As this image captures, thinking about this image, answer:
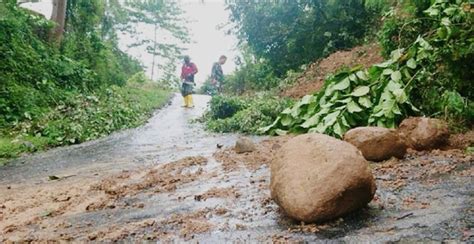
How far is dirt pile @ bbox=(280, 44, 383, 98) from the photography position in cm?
1078

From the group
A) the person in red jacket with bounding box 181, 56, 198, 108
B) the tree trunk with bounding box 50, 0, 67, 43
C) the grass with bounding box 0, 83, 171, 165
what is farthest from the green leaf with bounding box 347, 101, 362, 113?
the tree trunk with bounding box 50, 0, 67, 43

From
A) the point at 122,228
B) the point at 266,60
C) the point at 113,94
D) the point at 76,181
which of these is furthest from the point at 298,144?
the point at 266,60

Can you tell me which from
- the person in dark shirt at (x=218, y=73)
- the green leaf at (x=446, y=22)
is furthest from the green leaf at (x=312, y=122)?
the person in dark shirt at (x=218, y=73)

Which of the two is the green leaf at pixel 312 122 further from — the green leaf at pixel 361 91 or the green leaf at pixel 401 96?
the green leaf at pixel 401 96

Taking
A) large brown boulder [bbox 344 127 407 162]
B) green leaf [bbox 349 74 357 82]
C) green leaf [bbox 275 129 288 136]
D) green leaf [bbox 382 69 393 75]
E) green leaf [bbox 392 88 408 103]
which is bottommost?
green leaf [bbox 275 129 288 136]

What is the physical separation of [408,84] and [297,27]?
8903 mm

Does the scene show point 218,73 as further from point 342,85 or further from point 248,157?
point 248,157

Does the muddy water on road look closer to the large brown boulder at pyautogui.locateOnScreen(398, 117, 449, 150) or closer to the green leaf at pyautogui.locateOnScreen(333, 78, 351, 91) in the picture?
the green leaf at pyautogui.locateOnScreen(333, 78, 351, 91)

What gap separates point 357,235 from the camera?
267cm

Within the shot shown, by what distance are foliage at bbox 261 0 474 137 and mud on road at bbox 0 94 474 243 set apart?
3.08 ft

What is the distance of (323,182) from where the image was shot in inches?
114

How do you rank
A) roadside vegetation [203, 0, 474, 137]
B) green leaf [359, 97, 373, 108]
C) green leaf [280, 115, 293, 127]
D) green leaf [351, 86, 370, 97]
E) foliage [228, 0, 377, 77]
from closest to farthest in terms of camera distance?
roadside vegetation [203, 0, 474, 137] → green leaf [359, 97, 373, 108] → green leaf [351, 86, 370, 97] → green leaf [280, 115, 293, 127] → foliage [228, 0, 377, 77]

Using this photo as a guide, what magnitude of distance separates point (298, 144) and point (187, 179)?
172cm

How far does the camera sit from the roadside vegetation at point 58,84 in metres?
9.16
